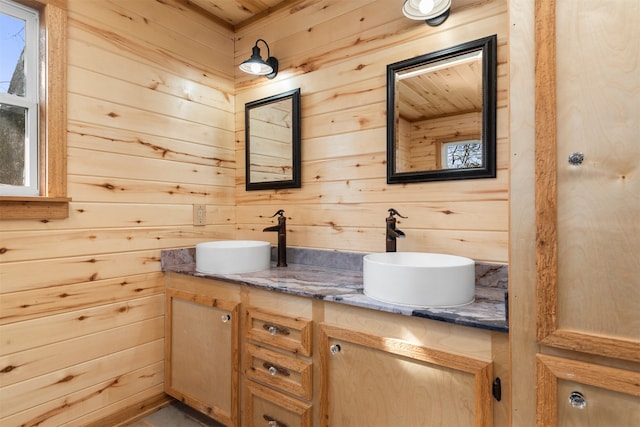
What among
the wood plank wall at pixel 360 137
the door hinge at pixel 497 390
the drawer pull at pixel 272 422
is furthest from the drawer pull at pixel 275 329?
the door hinge at pixel 497 390

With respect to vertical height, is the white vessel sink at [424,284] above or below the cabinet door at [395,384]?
above

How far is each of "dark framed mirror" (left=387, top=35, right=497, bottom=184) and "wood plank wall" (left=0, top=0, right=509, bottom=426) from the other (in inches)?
→ 1.8

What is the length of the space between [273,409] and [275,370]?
0.56ft

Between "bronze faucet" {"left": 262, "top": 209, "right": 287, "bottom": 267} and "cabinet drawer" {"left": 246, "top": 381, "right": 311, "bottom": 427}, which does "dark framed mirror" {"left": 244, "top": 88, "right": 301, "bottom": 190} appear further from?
"cabinet drawer" {"left": 246, "top": 381, "right": 311, "bottom": 427}

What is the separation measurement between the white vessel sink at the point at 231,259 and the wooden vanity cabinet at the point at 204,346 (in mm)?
76

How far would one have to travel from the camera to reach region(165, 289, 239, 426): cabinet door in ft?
5.15

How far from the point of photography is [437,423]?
103 centimetres

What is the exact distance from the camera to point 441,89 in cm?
153

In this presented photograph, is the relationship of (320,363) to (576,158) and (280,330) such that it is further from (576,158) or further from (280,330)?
(576,158)

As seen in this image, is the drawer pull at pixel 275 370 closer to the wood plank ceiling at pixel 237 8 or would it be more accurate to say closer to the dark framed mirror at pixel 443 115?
the dark framed mirror at pixel 443 115

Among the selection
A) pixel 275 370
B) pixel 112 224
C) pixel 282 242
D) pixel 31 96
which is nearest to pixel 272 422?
pixel 275 370

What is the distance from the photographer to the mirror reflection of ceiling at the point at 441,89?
4.70 feet

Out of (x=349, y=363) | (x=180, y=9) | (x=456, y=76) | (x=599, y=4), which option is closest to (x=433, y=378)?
(x=349, y=363)

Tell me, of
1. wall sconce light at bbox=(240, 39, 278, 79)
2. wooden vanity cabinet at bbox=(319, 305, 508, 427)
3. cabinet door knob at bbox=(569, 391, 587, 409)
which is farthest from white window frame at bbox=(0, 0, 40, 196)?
cabinet door knob at bbox=(569, 391, 587, 409)
